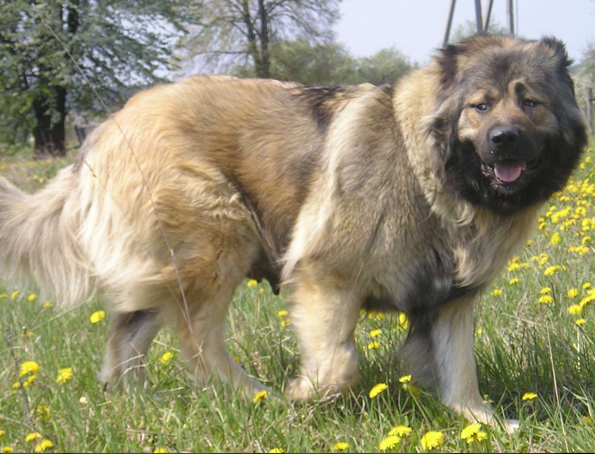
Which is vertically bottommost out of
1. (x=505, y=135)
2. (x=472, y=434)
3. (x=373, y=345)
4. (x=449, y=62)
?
(x=373, y=345)

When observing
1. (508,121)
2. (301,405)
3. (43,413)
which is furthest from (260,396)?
(508,121)

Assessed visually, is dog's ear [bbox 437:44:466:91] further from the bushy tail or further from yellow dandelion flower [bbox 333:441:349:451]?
the bushy tail

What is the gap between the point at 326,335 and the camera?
289 centimetres

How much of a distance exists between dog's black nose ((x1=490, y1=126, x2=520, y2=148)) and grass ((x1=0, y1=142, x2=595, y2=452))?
889mm

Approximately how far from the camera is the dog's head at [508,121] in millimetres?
2691

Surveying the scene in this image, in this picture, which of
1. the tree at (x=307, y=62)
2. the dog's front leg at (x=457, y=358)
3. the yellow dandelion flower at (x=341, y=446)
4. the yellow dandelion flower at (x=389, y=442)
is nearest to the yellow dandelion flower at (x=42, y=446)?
the yellow dandelion flower at (x=341, y=446)

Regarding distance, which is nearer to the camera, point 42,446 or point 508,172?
point 42,446

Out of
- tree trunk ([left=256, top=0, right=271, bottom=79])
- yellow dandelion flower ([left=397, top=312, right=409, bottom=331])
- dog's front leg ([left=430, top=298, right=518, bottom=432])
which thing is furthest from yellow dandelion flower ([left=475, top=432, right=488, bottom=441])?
tree trunk ([left=256, top=0, right=271, bottom=79])

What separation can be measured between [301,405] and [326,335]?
12.3 inches

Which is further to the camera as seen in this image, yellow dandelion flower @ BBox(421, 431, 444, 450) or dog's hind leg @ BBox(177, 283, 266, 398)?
dog's hind leg @ BBox(177, 283, 266, 398)

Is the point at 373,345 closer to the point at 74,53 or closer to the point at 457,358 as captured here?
the point at 457,358

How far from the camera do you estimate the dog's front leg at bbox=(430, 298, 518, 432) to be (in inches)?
115

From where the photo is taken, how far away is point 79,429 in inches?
89.8

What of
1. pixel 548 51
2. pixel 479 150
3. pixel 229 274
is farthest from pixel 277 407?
pixel 548 51
